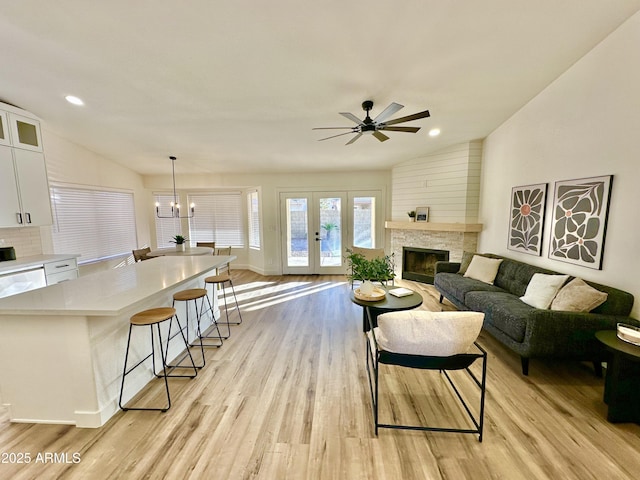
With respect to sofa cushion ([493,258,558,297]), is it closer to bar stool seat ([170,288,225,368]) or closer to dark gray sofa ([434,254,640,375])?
dark gray sofa ([434,254,640,375])

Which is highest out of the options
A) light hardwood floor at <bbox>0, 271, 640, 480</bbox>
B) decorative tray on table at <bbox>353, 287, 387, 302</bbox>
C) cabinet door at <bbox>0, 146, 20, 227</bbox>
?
cabinet door at <bbox>0, 146, 20, 227</bbox>

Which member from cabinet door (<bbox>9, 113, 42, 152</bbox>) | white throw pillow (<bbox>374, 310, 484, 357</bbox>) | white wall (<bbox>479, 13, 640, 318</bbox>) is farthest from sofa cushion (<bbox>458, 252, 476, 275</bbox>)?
cabinet door (<bbox>9, 113, 42, 152</bbox>)

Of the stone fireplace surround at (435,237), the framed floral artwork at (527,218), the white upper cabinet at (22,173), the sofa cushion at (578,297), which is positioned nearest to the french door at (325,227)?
the stone fireplace surround at (435,237)

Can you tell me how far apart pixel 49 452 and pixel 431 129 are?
5179 millimetres

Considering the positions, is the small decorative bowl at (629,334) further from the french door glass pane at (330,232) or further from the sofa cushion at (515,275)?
A: the french door glass pane at (330,232)

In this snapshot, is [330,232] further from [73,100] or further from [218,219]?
[73,100]

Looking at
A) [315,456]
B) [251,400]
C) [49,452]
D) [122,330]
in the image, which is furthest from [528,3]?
[49,452]

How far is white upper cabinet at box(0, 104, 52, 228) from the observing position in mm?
3436

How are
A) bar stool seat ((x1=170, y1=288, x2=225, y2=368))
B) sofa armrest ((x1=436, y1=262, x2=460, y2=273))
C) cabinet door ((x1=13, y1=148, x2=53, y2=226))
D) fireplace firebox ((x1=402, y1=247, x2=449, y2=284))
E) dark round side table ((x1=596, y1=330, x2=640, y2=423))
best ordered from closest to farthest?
dark round side table ((x1=596, y1=330, x2=640, y2=423))
bar stool seat ((x1=170, y1=288, x2=225, y2=368))
cabinet door ((x1=13, y1=148, x2=53, y2=226))
sofa armrest ((x1=436, y1=262, x2=460, y2=273))
fireplace firebox ((x1=402, y1=247, x2=449, y2=284))

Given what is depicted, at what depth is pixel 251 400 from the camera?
2158 mm

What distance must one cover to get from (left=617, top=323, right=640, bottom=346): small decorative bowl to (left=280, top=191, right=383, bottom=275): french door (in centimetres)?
443

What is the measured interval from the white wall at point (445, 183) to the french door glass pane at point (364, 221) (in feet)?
2.39

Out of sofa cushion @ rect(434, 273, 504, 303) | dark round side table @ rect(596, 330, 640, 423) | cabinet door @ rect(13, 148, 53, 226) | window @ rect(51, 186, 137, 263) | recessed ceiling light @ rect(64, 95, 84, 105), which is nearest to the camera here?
dark round side table @ rect(596, 330, 640, 423)

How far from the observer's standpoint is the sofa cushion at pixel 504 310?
2.46 meters
